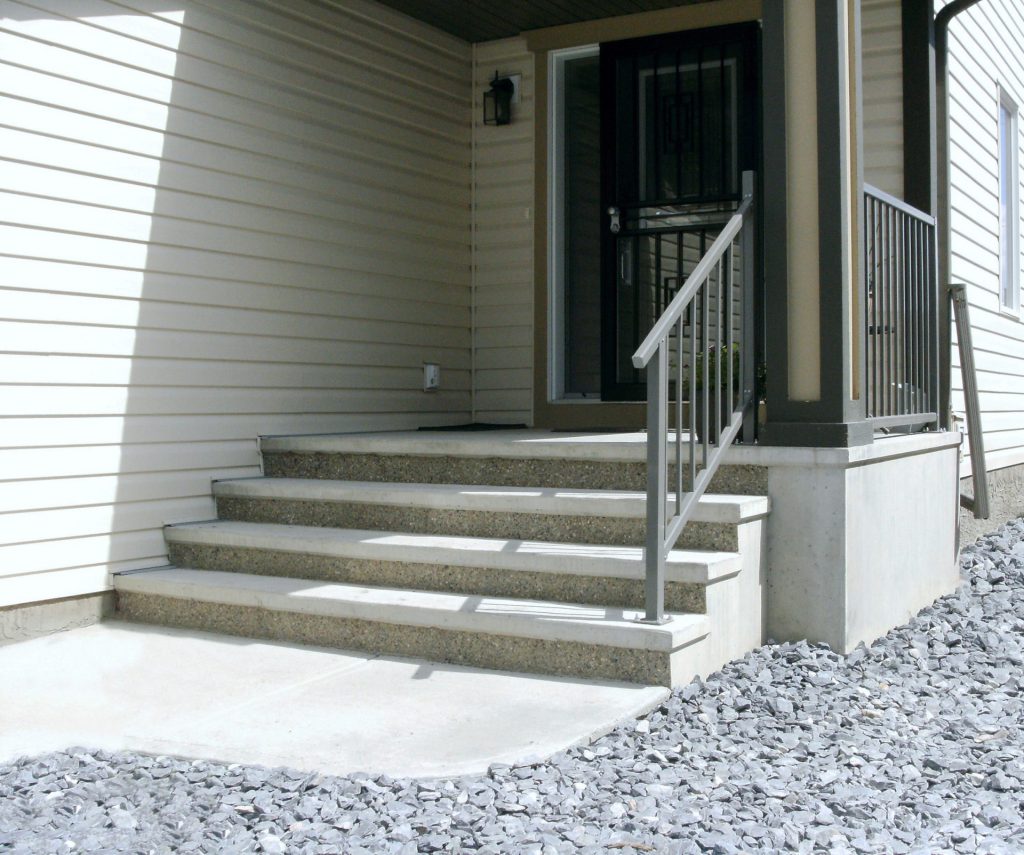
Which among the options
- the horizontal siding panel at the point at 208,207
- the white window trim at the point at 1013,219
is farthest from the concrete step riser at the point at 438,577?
the white window trim at the point at 1013,219

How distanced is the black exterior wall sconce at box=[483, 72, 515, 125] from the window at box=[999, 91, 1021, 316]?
3.21m

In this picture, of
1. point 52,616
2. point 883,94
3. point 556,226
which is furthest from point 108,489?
point 883,94

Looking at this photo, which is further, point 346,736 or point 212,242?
point 212,242

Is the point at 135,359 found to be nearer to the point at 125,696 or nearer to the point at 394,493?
the point at 394,493

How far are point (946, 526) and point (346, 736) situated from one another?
3063mm

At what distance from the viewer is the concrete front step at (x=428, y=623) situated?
3.11 m

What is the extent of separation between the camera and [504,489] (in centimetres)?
408

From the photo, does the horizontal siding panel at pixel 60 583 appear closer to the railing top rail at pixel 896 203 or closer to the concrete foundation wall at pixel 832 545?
the concrete foundation wall at pixel 832 545

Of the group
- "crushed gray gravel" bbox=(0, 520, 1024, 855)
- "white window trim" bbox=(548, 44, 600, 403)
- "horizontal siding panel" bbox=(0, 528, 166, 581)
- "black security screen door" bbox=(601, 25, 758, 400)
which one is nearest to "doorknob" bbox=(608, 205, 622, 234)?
"black security screen door" bbox=(601, 25, 758, 400)

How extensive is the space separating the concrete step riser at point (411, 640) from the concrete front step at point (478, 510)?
1.84 ft

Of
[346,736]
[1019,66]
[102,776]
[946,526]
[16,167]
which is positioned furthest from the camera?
[1019,66]

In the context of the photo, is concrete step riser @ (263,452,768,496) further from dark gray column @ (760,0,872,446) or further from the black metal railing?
the black metal railing

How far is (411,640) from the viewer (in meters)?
3.48

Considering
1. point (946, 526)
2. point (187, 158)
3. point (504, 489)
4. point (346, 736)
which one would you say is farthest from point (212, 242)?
point (946, 526)
